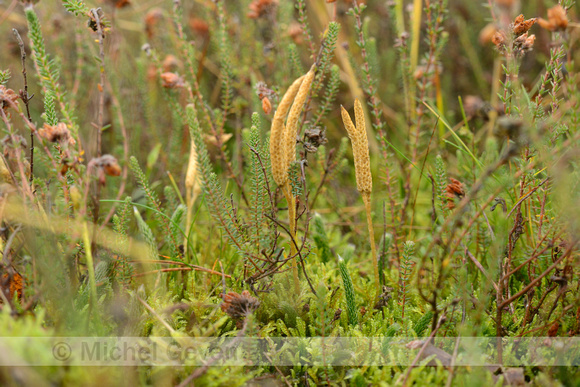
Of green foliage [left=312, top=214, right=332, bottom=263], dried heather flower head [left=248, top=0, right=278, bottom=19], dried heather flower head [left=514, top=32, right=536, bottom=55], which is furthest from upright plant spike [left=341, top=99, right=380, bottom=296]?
dried heather flower head [left=248, top=0, right=278, bottom=19]

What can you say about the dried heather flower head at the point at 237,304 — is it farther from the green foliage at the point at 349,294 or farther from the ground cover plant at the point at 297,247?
the green foliage at the point at 349,294

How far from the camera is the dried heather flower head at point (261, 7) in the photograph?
2.17m

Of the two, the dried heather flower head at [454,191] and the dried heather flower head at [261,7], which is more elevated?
the dried heather flower head at [261,7]

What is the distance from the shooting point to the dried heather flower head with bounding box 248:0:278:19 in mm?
2170

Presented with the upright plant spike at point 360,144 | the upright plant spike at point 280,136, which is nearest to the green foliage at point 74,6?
the upright plant spike at point 280,136

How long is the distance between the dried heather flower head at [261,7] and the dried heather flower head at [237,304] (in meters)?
1.55

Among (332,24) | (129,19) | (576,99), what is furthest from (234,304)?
(129,19)

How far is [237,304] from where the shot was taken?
4.14 ft

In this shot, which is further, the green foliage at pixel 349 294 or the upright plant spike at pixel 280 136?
the green foliage at pixel 349 294

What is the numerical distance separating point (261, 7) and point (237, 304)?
1.59 metres

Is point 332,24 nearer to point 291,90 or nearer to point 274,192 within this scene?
point 291,90

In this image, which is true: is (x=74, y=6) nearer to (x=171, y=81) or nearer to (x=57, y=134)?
(x=57, y=134)

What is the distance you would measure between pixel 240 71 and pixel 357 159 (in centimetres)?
135

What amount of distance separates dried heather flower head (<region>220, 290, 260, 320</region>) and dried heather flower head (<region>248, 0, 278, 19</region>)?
61.1 inches
